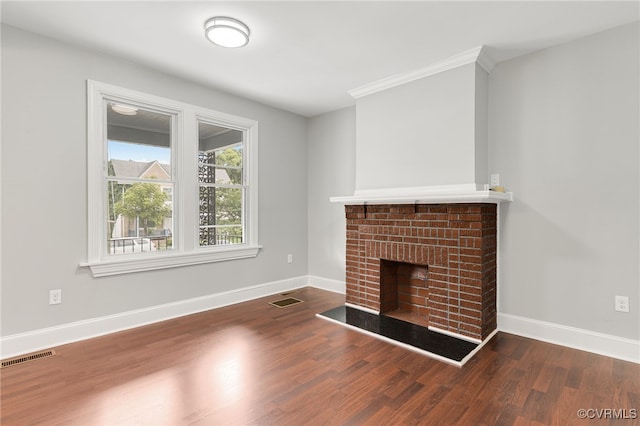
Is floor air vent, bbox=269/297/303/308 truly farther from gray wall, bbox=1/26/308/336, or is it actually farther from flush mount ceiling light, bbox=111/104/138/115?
flush mount ceiling light, bbox=111/104/138/115

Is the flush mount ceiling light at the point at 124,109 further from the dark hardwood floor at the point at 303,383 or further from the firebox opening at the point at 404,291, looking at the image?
the firebox opening at the point at 404,291

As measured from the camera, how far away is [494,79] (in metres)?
3.13

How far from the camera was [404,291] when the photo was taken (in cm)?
368

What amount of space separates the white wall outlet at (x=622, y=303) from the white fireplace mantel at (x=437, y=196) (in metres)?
1.11

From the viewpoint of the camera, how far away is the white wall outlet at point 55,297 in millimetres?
2701

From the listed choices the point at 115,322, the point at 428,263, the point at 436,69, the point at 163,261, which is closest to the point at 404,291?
the point at 428,263

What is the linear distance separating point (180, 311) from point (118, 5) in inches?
112

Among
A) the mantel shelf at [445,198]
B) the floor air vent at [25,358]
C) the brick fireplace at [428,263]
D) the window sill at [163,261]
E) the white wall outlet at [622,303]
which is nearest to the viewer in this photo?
the floor air vent at [25,358]

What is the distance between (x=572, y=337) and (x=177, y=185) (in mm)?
4060

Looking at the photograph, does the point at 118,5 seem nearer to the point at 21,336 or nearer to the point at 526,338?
the point at 21,336

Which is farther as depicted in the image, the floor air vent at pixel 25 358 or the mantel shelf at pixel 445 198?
the mantel shelf at pixel 445 198

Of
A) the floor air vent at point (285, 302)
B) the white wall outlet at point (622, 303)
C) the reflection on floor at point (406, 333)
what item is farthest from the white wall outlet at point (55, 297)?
the white wall outlet at point (622, 303)

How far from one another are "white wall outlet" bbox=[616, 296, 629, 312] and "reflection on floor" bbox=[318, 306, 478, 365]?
1.13m

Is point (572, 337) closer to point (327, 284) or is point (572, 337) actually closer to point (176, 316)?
point (327, 284)
